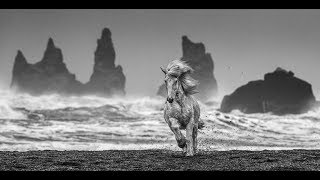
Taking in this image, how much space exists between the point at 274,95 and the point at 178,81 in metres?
140

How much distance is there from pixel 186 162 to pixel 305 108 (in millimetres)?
137446

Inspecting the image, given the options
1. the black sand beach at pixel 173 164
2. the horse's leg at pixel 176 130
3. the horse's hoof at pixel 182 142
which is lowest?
the black sand beach at pixel 173 164

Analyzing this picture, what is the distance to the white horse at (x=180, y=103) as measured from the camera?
1363 centimetres

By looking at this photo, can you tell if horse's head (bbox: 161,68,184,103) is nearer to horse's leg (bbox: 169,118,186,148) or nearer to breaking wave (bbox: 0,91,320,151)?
horse's leg (bbox: 169,118,186,148)

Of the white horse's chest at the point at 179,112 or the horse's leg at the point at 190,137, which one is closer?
the white horse's chest at the point at 179,112

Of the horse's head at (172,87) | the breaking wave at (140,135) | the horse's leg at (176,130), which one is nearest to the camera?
the horse's leg at (176,130)

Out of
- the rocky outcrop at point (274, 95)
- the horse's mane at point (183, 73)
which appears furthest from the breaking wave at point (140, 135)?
the rocky outcrop at point (274, 95)

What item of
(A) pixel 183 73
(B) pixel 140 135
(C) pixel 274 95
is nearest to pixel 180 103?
(A) pixel 183 73

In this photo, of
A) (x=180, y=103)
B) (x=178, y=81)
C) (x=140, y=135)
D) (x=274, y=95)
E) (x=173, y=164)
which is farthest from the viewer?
(x=274, y=95)

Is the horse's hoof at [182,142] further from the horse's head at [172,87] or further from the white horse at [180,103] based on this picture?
the horse's head at [172,87]

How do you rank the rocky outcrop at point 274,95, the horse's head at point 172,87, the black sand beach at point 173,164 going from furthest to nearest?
1. the rocky outcrop at point 274,95
2. the horse's head at point 172,87
3. the black sand beach at point 173,164

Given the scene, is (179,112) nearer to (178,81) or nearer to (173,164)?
(178,81)

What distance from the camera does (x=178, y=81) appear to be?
554 inches
